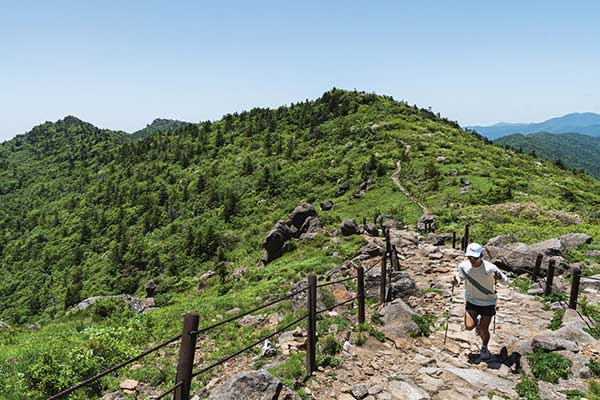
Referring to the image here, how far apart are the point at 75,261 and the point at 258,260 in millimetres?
43081

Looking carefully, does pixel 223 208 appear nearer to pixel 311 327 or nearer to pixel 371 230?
pixel 371 230

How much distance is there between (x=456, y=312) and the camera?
1378 cm

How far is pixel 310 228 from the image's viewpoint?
3606 centimetres

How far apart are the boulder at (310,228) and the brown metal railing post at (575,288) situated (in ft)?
73.3

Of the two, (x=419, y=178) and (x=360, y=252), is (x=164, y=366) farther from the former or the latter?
(x=419, y=178)

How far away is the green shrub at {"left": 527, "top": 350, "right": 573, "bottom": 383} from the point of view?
9164mm

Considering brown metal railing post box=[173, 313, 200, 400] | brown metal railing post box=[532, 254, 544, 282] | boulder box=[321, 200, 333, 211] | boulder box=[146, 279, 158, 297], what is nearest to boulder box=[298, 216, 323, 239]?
boulder box=[321, 200, 333, 211]

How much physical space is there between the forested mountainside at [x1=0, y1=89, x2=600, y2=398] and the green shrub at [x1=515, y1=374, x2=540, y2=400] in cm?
840

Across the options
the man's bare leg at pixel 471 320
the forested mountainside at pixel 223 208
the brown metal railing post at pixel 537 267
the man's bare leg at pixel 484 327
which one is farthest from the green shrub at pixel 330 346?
the brown metal railing post at pixel 537 267

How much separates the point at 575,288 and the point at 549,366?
4.66 meters

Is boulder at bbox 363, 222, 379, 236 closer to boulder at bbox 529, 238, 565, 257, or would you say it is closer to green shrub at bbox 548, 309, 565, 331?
boulder at bbox 529, 238, 565, 257

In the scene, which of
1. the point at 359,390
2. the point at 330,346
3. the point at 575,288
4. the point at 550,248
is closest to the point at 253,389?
the point at 359,390

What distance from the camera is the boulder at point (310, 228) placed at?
115ft

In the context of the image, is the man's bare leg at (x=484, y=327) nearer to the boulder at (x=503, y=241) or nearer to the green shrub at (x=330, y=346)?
the green shrub at (x=330, y=346)
